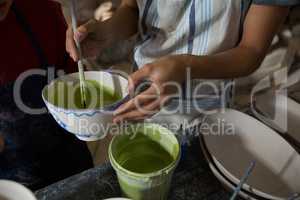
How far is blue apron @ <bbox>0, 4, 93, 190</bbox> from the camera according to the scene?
0.74 metres

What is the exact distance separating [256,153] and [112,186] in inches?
11.7

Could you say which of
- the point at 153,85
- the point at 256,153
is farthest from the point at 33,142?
the point at 256,153

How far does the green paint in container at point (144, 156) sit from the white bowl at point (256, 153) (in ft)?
0.29

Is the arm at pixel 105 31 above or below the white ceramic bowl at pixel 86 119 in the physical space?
above

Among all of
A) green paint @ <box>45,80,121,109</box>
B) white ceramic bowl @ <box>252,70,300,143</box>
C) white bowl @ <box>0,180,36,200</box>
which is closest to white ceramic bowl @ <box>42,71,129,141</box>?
green paint @ <box>45,80,121,109</box>

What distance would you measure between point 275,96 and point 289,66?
1052 mm

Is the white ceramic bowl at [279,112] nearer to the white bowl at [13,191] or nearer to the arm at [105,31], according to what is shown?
the arm at [105,31]

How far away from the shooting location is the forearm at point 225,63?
644 millimetres

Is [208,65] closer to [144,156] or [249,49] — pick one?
[249,49]

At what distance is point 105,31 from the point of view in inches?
31.2

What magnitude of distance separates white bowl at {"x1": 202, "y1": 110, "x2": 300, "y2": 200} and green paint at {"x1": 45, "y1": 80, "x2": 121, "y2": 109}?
8.0 inches

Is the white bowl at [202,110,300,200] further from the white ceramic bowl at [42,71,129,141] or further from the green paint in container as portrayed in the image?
the white ceramic bowl at [42,71,129,141]

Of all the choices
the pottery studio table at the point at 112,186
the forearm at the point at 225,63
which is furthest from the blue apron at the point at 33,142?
the forearm at the point at 225,63

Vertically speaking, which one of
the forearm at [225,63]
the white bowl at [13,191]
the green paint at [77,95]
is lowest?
the white bowl at [13,191]
